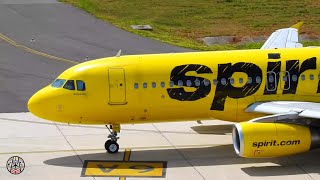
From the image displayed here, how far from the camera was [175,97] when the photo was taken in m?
26.8

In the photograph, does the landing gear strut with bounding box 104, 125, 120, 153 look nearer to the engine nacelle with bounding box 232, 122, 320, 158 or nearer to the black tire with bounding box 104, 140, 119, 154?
the black tire with bounding box 104, 140, 119, 154

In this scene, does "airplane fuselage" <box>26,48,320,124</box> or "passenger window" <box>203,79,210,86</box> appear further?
"passenger window" <box>203,79,210,86</box>

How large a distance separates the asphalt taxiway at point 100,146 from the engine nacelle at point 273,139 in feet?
2.48

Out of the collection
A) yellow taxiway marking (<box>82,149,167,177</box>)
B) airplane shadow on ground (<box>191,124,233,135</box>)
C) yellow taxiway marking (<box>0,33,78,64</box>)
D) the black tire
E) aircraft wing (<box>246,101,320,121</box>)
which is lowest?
yellow taxiway marking (<box>82,149,167,177</box>)

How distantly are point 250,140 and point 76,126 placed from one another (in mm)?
9000

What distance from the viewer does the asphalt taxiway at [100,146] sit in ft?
82.9

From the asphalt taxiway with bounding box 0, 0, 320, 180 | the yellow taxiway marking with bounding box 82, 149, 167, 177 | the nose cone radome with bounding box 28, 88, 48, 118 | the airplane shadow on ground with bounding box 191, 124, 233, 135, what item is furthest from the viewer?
the airplane shadow on ground with bounding box 191, 124, 233, 135

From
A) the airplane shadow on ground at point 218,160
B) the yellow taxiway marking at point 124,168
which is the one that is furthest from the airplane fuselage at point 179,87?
the yellow taxiway marking at point 124,168

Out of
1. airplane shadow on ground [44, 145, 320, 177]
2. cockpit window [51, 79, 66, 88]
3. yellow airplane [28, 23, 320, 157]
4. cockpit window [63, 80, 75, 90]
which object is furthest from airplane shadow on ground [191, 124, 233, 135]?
cockpit window [51, 79, 66, 88]

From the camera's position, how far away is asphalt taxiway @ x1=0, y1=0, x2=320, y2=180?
25.3m

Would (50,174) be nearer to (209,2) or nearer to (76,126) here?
(76,126)

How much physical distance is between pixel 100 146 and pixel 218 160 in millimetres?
4786

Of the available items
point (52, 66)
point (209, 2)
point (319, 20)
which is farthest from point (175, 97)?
point (209, 2)

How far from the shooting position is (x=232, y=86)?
2689 cm
